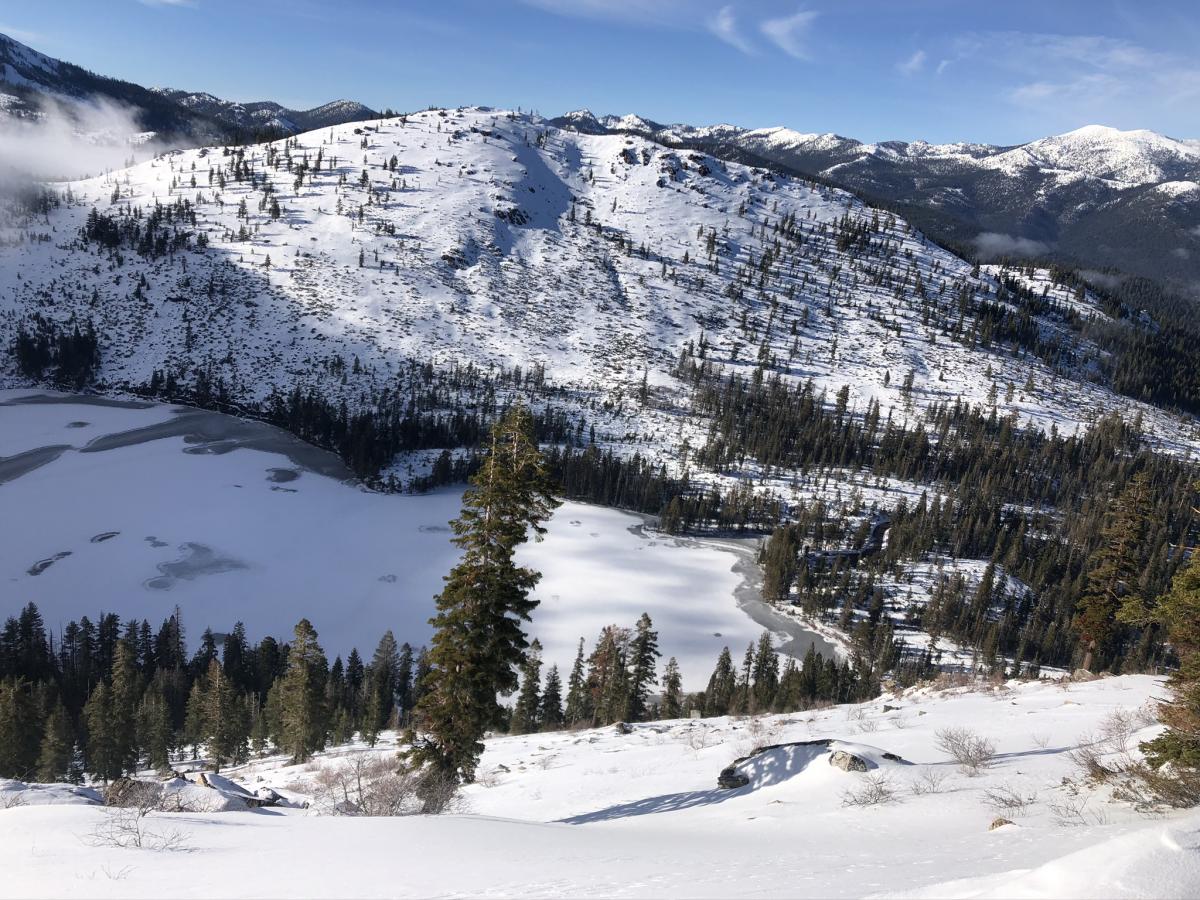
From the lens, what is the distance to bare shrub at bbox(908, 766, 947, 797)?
49.2 feet

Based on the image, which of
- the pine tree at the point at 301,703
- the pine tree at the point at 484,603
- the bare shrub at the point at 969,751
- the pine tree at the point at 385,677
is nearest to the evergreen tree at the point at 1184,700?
the bare shrub at the point at 969,751

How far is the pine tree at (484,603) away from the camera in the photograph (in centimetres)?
2258

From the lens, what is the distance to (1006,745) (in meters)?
19.8

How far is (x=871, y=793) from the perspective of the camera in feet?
48.4

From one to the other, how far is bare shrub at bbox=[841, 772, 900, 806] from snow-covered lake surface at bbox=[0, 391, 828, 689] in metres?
60.2

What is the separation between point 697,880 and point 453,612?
15.4m

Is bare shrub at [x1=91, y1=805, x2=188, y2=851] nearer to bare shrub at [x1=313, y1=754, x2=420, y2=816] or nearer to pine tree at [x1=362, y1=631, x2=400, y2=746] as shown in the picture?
bare shrub at [x1=313, y1=754, x2=420, y2=816]

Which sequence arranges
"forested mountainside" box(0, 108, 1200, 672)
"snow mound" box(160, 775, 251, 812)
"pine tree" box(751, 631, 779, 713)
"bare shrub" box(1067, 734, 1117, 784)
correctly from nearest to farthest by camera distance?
1. "bare shrub" box(1067, 734, 1117, 784)
2. "snow mound" box(160, 775, 251, 812)
3. "pine tree" box(751, 631, 779, 713)
4. "forested mountainside" box(0, 108, 1200, 672)

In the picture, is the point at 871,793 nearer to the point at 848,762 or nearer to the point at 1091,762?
the point at 848,762

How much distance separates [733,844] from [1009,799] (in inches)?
248

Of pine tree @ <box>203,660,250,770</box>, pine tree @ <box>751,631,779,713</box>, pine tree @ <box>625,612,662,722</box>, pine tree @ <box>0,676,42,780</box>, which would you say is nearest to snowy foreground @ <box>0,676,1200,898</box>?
pine tree @ <box>203,660,250,770</box>

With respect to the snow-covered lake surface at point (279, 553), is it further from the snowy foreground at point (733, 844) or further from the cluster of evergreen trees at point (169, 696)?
the snowy foreground at point (733, 844)

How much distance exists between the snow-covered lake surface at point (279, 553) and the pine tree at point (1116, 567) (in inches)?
1690

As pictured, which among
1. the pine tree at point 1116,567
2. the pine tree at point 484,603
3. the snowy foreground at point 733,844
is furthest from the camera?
the pine tree at point 1116,567
